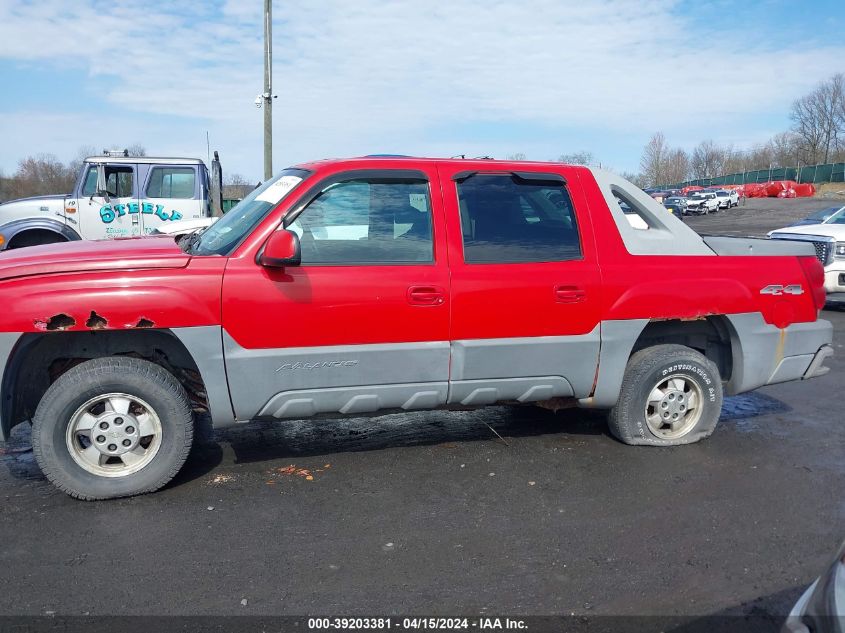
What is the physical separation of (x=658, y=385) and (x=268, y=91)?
15.3 m

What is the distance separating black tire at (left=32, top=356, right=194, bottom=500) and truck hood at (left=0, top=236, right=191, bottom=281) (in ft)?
1.77

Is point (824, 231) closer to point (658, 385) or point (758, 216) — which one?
point (658, 385)

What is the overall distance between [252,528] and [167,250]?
5.59 feet

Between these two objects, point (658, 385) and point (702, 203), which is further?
point (702, 203)

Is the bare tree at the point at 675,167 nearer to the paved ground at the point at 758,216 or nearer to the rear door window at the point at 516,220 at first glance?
the paved ground at the point at 758,216

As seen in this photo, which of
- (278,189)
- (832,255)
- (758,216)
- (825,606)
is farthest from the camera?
(758,216)

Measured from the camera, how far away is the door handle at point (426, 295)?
418 cm

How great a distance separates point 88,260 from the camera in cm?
392

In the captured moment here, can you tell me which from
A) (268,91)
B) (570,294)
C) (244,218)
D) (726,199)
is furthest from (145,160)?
(726,199)

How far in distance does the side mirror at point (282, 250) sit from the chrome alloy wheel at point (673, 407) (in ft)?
8.58

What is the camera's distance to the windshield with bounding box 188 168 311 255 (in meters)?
4.18

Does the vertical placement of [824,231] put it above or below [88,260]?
above

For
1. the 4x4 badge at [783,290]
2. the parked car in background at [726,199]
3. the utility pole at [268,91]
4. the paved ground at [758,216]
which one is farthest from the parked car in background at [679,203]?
the 4x4 badge at [783,290]

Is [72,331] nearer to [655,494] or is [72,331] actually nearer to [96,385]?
[96,385]
